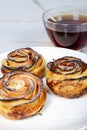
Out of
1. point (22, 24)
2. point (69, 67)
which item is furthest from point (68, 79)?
point (22, 24)

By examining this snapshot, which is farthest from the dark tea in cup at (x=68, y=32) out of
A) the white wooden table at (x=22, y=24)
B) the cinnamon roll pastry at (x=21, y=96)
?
the cinnamon roll pastry at (x=21, y=96)

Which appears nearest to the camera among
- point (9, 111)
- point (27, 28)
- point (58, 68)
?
point (9, 111)

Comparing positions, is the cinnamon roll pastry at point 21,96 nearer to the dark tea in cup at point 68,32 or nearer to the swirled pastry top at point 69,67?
the swirled pastry top at point 69,67

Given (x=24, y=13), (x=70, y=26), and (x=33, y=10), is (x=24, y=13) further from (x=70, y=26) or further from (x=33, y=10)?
(x=70, y=26)

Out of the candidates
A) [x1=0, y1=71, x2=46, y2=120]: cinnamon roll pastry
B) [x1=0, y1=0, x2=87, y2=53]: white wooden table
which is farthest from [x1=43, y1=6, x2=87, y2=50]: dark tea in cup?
[x1=0, y1=71, x2=46, y2=120]: cinnamon roll pastry

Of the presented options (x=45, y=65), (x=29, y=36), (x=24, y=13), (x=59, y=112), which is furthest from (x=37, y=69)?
(x=24, y=13)

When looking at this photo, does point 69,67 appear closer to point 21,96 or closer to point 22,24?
point 21,96
